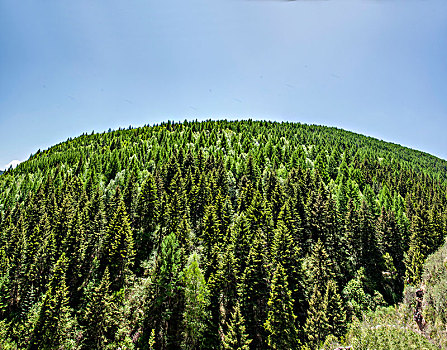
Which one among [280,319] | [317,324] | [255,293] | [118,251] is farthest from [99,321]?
[317,324]

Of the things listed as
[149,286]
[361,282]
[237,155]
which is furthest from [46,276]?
[237,155]

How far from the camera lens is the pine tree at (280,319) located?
34219 millimetres

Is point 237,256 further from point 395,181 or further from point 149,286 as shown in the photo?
point 395,181

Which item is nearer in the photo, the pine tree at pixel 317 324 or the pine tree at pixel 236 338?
the pine tree at pixel 236 338

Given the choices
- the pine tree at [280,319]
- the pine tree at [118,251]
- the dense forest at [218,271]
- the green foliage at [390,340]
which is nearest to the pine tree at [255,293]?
the dense forest at [218,271]

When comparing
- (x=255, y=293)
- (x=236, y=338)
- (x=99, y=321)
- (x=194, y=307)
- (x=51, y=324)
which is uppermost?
(x=255, y=293)

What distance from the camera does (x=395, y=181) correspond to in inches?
3971

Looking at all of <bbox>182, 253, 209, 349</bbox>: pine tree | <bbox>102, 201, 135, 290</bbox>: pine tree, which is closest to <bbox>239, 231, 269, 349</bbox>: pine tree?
<bbox>182, 253, 209, 349</bbox>: pine tree

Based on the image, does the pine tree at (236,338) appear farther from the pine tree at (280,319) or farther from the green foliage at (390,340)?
the green foliage at (390,340)

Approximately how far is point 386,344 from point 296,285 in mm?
24624

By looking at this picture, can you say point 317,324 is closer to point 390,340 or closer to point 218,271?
point 218,271

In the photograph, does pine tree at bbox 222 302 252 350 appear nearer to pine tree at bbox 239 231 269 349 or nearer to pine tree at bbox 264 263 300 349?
pine tree at bbox 264 263 300 349

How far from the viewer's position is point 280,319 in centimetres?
3503

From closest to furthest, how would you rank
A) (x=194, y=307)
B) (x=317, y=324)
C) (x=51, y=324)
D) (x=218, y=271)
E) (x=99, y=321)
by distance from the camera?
(x=317, y=324), (x=99, y=321), (x=51, y=324), (x=194, y=307), (x=218, y=271)
